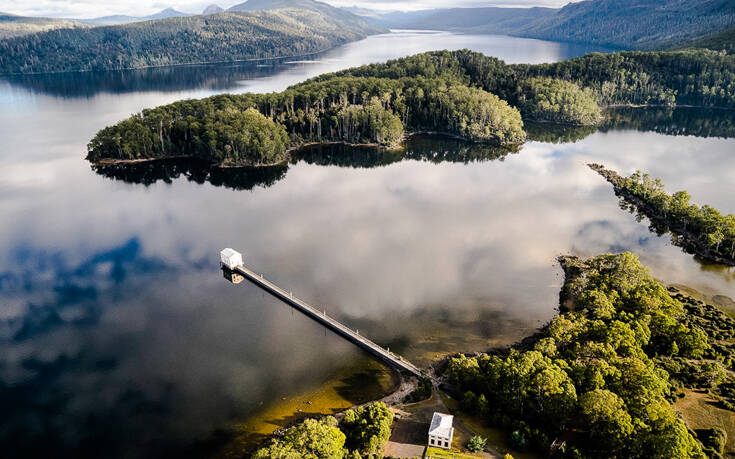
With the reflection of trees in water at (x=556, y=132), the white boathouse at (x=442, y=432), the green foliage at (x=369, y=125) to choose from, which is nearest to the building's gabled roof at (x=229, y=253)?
the white boathouse at (x=442, y=432)

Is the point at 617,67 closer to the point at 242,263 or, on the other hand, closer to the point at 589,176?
the point at 589,176

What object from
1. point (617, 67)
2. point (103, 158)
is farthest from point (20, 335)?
point (617, 67)

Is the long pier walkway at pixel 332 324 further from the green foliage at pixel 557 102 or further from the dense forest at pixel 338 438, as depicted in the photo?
the green foliage at pixel 557 102

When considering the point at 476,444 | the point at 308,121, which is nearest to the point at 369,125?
the point at 308,121

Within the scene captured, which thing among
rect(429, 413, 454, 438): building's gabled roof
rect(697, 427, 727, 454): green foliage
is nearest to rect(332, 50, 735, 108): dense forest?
rect(697, 427, 727, 454): green foliage

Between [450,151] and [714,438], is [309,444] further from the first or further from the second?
[450,151]

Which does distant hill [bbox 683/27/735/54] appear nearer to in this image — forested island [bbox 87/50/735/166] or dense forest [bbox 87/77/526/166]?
forested island [bbox 87/50/735/166]
